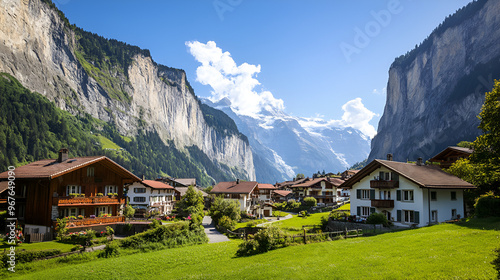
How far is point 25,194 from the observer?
38312 millimetres

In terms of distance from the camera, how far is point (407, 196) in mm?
44188

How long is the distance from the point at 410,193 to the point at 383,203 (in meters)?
4.21

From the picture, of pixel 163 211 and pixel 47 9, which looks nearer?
pixel 163 211

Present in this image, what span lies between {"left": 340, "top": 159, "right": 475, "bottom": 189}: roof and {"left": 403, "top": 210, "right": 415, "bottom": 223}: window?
470cm

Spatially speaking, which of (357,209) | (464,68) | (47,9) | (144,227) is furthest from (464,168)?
(47,9)

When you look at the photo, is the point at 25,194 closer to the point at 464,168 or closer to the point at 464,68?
the point at 464,168

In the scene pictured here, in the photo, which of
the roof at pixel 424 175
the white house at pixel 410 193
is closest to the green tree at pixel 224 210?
the white house at pixel 410 193

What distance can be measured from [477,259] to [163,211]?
77.1 m

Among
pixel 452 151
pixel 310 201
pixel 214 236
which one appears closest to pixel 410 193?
pixel 214 236

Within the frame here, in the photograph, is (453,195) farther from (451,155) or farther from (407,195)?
(451,155)

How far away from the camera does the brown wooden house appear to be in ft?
119

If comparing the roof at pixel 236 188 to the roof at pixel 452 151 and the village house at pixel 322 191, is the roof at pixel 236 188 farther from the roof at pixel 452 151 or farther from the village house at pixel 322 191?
the roof at pixel 452 151

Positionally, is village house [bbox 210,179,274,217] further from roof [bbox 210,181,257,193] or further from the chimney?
the chimney

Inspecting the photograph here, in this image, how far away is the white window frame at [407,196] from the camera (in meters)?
43.4
